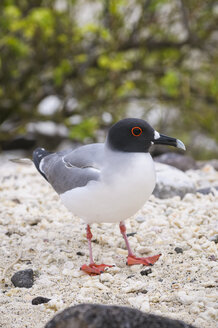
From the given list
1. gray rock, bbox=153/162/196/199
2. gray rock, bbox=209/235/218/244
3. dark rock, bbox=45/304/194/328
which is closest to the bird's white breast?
gray rock, bbox=209/235/218/244

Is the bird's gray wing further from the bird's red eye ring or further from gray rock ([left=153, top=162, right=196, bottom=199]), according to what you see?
gray rock ([left=153, top=162, right=196, bottom=199])

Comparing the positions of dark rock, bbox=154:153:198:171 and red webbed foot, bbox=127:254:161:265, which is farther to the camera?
dark rock, bbox=154:153:198:171

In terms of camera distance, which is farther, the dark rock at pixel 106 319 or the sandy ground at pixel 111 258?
the sandy ground at pixel 111 258

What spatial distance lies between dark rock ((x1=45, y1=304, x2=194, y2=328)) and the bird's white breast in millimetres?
1008

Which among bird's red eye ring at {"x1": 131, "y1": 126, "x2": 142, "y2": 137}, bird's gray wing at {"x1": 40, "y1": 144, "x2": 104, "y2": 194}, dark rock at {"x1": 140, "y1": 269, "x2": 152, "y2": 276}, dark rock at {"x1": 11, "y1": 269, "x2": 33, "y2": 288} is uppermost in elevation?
bird's red eye ring at {"x1": 131, "y1": 126, "x2": 142, "y2": 137}

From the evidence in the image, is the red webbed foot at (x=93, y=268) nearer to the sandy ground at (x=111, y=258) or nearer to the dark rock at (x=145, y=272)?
the sandy ground at (x=111, y=258)

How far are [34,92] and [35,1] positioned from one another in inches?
55.4

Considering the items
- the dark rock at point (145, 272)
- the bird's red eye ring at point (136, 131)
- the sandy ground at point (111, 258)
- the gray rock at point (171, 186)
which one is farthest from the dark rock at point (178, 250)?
the gray rock at point (171, 186)

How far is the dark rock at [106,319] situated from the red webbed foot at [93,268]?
108cm

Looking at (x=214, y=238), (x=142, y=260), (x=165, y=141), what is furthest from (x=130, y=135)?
(x=214, y=238)

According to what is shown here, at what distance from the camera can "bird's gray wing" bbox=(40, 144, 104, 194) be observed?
3.21 meters

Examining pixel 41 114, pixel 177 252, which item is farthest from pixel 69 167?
pixel 41 114

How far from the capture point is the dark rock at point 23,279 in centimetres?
312

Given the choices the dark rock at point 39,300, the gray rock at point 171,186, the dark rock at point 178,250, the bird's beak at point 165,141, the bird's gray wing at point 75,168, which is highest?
the bird's beak at point 165,141
